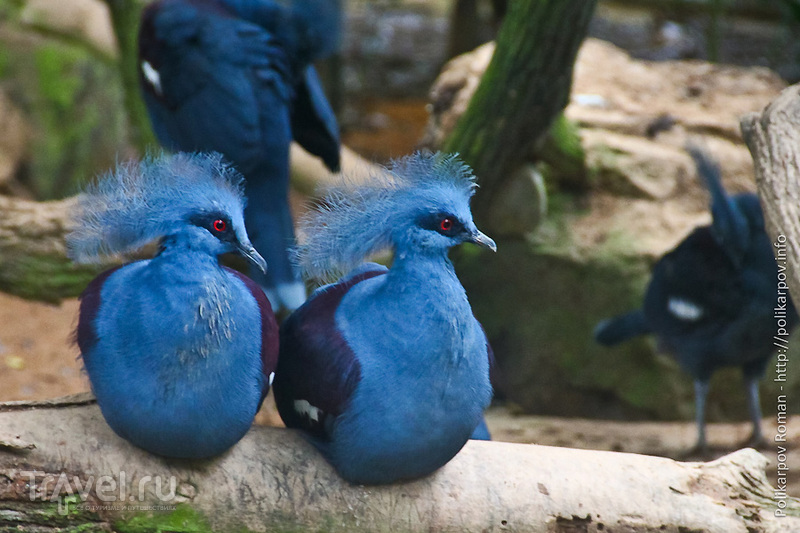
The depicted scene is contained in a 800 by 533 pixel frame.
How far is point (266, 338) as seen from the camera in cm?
176

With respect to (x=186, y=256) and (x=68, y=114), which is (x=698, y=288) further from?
(x=68, y=114)

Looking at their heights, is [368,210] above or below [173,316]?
above

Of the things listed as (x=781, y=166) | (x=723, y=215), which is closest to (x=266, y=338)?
(x=781, y=166)

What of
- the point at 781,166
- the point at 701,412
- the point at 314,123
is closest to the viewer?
the point at 781,166

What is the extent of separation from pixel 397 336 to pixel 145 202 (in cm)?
60

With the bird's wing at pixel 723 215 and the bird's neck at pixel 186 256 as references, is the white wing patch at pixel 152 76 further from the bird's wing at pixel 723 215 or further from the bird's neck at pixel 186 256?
the bird's wing at pixel 723 215

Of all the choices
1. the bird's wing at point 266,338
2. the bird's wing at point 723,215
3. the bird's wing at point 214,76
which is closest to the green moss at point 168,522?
the bird's wing at point 266,338

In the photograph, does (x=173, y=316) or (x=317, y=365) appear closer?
Answer: (x=173, y=316)

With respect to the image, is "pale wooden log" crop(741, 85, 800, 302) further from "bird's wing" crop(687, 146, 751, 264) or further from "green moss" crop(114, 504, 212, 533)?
"green moss" crop(114, 504, 212, 533)

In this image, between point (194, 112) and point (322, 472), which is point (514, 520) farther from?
point (194, 112)

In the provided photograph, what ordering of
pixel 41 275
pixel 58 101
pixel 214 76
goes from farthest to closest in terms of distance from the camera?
1. pixel 58 101
2. pixel 41 275
3. pixel 214 76

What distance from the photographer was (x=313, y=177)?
4.17 m

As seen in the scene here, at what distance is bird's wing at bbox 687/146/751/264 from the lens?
121 inches

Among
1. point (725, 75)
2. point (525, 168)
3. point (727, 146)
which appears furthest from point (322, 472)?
point (725, 75)
